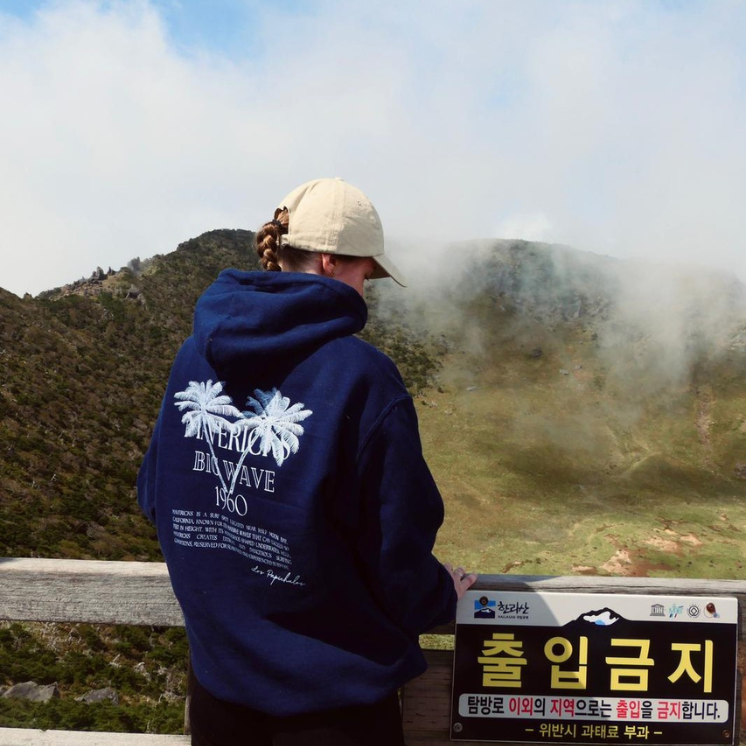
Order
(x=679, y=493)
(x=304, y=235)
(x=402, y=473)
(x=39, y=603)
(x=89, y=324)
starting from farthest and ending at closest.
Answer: (x=89, y=324) < (x=679, y=493) < (x=39, y=603) < (x=304, y=235) < (x=402, y=473)

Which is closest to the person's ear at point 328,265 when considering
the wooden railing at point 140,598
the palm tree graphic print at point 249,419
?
the palm tree graphic print at point 249,419

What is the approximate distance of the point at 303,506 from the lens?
1901 millimetres

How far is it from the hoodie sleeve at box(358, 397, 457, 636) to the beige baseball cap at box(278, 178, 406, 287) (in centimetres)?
54

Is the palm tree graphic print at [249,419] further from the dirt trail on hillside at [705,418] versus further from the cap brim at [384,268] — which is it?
the dirt trail on hillside at [705,418]

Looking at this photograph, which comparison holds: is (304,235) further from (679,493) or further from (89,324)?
(89,324)

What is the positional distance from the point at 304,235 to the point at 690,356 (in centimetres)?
7002

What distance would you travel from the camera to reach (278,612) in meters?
2.00

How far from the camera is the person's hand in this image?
2565mm

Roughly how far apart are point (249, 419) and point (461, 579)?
1117mm

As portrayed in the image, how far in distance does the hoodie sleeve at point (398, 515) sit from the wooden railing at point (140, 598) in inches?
31.6

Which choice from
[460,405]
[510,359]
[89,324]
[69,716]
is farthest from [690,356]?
[69,716]

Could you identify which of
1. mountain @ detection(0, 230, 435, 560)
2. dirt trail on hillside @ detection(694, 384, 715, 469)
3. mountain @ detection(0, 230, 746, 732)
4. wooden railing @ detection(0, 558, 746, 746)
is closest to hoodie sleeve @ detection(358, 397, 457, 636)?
wooden railing @ detection(0, 558, 746, 746)

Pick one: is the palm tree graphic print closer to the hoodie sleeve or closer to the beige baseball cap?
the hoodie sleeve

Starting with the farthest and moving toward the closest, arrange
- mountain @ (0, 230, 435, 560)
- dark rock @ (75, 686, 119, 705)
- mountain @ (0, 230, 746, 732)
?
1. mountain @ (0, 230, 435, 560)
2. mountain @ (0, 230, 746, 732)
3. dark rock @ (75, 686, 119, 705)
